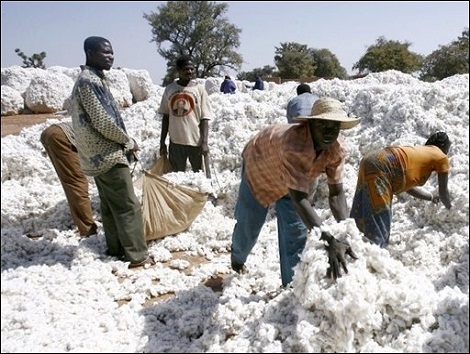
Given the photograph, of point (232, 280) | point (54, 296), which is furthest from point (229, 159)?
point (54, 296)

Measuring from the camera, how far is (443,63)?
20.3 meters

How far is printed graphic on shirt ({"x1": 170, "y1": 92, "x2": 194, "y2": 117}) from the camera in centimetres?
458

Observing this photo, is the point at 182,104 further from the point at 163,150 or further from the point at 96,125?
the point at 96,125

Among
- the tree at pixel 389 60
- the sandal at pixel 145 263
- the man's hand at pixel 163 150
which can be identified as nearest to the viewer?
the sandal at pixel 145 263

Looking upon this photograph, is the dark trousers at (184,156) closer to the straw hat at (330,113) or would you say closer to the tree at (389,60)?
the straw hat at (330,113)

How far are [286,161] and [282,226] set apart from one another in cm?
69

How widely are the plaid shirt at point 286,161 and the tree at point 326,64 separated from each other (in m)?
24.8

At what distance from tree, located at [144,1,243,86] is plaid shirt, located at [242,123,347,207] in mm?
22573

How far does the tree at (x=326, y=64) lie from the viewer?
26.9 metres

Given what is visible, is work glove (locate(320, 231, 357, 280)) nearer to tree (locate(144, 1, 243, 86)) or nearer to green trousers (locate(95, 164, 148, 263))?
green trousers (locate(95, 164, 148, 263))

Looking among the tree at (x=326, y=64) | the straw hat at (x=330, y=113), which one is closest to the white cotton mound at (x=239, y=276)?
the straw hat at (x=330, y=113)

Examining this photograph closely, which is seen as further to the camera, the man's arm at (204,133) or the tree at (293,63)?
the tree at (293,63)

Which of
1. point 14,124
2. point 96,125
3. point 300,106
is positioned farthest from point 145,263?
point 14,124

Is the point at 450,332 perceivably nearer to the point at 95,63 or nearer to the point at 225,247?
the point at 225,247
